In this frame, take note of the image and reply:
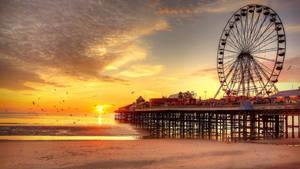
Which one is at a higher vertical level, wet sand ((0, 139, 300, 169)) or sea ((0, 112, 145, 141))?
wet sand ((0, 139, 300, 169))

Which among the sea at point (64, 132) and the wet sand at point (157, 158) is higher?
the wet sand at point (157, 158)

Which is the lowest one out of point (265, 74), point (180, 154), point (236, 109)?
point (180, 154)

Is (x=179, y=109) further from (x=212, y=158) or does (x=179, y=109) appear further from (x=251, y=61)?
(x=212, y=158)

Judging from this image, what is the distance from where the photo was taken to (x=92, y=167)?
1738cm

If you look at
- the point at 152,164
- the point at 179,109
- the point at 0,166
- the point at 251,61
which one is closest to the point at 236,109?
the point at 251,61

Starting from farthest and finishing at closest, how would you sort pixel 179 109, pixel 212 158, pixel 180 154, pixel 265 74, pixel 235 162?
pixel 179 109, pixel 265 74, pixel 180 154, pixel 212 158, pixel 235 162

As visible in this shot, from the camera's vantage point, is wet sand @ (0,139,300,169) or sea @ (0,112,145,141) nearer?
wet sand @ (0,139,300,169)

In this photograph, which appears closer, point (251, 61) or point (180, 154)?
point (180, 154)

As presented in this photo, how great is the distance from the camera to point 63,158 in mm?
20359

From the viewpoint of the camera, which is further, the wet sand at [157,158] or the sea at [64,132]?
the sea at [64,132]

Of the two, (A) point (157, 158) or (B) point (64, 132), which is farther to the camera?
(B) point (64, 132)

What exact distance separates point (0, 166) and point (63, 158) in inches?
169

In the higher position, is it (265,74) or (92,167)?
(265,74)

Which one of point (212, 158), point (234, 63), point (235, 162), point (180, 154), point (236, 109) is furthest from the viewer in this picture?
point (234, 63)
